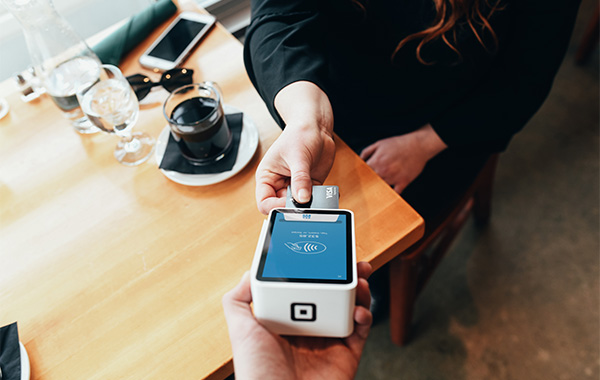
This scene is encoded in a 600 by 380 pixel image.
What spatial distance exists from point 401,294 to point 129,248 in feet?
2.26

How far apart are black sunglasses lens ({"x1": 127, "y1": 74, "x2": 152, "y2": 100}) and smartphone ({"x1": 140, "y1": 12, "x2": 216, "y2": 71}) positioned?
0.19 feet

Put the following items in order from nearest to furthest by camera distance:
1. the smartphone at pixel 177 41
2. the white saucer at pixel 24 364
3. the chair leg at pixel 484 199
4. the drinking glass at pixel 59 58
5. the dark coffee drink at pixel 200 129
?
the white saucer at pixel 24 364, the dark coffee drink at pixel 200 129, the drinking glass at pixel 59 58, the smartphone at pixel 177 41, the chair leg at pixel 484 199

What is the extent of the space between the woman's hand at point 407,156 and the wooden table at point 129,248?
0.20 metres

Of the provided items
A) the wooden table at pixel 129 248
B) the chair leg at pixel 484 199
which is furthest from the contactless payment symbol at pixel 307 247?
the chair leg at pixel 484 199

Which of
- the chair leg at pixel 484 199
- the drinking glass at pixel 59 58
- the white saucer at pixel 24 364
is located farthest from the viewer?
the chair leg at pixel 484 199

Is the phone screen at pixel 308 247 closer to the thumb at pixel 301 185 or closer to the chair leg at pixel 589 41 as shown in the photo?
the thumb at pixel 301 185

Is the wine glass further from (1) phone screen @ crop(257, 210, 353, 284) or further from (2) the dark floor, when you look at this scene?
(2) the dark floor

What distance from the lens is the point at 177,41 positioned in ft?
3.39

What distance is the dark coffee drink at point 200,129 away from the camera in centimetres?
76

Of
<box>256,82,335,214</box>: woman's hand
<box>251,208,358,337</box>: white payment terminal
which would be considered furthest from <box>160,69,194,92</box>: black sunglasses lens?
<box>251,208,358,337</box>: white payment terminal

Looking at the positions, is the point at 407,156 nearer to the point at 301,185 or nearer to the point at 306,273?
the point at 301,185

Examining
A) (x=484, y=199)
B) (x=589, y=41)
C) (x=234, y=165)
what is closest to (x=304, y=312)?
(x=234, y=165)

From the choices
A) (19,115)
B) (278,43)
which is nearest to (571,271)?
(278,43)

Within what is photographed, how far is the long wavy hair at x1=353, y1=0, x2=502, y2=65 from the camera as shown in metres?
0.80
